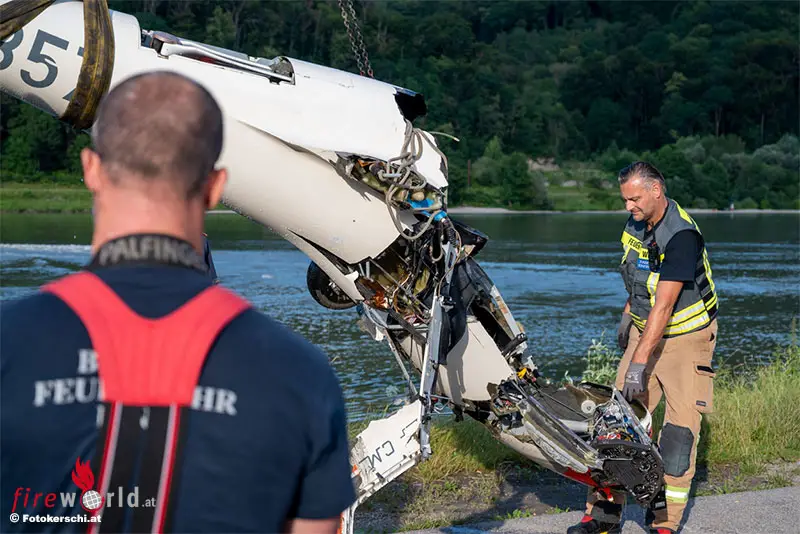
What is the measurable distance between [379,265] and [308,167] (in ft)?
2.37

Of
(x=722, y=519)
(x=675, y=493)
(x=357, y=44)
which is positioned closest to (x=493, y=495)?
(x=675, y=493)

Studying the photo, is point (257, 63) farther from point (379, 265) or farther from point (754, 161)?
point (754, 161)

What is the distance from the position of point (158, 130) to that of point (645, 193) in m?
4.49

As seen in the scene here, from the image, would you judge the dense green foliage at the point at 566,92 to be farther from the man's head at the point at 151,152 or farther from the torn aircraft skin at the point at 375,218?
the man's head at the point at 151,152

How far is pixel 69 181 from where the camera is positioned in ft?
222

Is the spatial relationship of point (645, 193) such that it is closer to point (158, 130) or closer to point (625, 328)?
point (625, 328)

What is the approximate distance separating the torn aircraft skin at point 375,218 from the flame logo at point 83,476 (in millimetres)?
2981

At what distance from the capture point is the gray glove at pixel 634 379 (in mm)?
5832

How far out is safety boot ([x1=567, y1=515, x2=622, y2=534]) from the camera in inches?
224

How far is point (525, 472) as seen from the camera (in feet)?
23.8

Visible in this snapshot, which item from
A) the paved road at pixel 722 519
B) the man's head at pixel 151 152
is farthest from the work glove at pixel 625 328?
the man's head at pixel 151 152

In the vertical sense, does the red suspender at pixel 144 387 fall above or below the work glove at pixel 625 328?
above

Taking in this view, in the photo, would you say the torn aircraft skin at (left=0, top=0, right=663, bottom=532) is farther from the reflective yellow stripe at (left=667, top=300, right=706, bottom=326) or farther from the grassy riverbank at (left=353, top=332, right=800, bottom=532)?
the grassy riverbank at (left=353, top=332, right=800, bottom=532)

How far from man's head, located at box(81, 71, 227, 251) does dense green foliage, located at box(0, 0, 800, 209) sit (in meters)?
66.4
